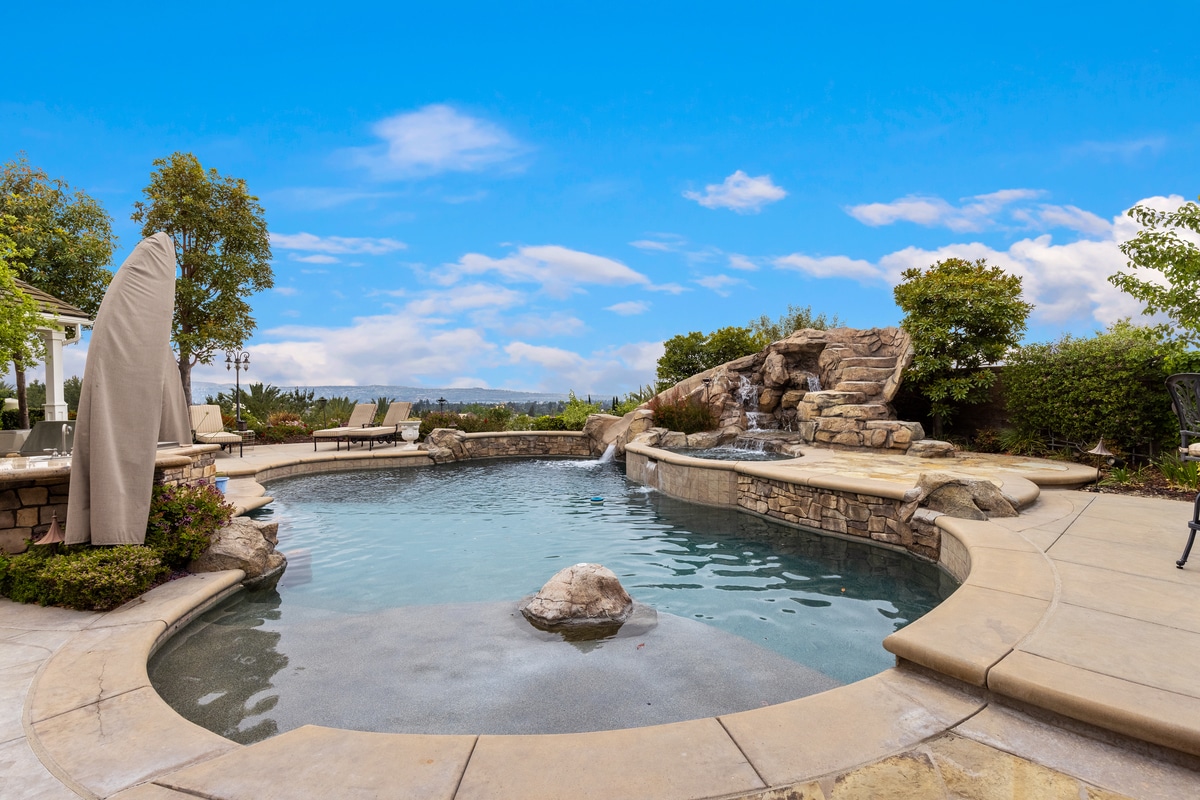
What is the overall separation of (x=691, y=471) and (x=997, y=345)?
253 inches

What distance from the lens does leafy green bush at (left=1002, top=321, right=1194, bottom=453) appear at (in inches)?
283

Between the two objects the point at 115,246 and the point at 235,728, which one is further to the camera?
the point at 115,246

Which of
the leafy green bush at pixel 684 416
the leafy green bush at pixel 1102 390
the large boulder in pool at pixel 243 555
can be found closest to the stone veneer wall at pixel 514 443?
the leafy green bush at pixel 684 416

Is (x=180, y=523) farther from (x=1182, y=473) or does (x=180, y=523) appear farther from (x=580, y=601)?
(x=1182, y=473)

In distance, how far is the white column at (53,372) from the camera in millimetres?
11211

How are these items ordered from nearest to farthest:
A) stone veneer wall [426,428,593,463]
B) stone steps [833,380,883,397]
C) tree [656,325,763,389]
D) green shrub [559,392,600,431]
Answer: stone steps [833,380,883,397] → stone veneer wall [426,428,593,463] → green shrub [559,392,600,431] → tree [656,325,763,389]

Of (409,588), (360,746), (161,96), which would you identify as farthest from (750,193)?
(360,746)

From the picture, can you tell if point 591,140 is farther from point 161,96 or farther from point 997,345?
point 997,345

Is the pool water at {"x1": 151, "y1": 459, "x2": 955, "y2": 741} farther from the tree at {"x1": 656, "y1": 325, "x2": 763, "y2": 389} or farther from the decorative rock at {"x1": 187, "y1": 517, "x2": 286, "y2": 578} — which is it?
the tree at {"x1": 656, "y1": 325, "x2": 763, "y2": 389}

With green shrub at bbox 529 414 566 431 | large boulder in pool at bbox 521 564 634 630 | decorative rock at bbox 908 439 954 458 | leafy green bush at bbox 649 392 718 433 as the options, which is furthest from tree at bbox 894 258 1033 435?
green shrub at bbox 529 414 566 431

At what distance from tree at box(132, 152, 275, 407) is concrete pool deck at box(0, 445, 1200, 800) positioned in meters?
17.2

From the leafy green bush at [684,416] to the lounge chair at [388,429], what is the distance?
7274mm

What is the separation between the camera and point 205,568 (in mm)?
4547

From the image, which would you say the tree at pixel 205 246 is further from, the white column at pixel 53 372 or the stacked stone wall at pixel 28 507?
the stacked stone wall at pixel 28 507
